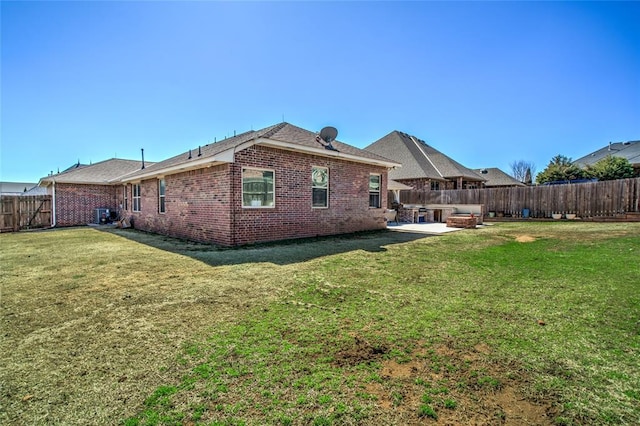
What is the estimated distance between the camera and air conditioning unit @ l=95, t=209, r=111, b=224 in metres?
18.9

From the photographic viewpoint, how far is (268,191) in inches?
372

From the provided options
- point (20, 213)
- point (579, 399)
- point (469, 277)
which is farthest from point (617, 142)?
point (20, 213)

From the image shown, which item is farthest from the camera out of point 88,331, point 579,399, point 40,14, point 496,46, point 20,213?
point 20,213

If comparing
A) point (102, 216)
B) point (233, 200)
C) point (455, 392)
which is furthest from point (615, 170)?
point (102, 216)

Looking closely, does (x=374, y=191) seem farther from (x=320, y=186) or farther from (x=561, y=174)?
(x=561, y=174)

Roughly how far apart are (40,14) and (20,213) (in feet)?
40.9

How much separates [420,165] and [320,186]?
18.2 metres

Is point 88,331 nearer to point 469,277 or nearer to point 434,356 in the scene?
point 434,356

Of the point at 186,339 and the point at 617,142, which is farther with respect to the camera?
the point at 617,142

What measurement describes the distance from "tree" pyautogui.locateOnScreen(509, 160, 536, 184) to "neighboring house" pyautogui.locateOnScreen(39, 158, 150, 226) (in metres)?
70.7

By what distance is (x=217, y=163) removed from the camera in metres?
8.87

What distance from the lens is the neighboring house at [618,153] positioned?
31.4 metres

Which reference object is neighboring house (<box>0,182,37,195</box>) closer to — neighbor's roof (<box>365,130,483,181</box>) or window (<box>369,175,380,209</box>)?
neighbor's roof (<box>365,130,483,181</box>)

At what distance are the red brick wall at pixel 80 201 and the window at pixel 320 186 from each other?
16076 millimetres
